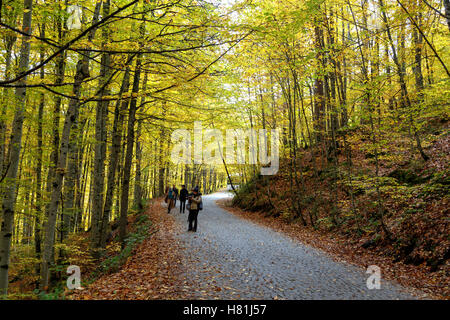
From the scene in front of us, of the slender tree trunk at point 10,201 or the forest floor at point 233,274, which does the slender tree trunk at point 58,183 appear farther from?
the forest floor at point 233,274

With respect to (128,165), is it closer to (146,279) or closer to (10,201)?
(10,201)

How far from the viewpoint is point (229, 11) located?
4754 mm

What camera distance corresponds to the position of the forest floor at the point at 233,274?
5008 millimetres

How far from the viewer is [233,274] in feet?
19.8

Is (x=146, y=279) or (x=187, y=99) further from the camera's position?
(x=187, y=99)

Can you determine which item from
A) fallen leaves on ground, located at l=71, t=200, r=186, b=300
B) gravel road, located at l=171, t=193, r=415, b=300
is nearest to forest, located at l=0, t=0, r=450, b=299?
fallen leaves on ground, located at l=71, t=200, r=186, b=300

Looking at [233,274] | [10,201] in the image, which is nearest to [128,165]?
[10,201]

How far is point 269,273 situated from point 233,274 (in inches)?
34.2

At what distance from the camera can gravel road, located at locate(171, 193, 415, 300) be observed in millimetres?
4996

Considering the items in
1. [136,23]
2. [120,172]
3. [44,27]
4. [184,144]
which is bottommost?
[120,172]

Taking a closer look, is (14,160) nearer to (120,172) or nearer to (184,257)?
(184,257)

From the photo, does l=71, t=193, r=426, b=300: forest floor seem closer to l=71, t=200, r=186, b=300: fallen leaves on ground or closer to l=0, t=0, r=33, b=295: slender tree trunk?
l=71, t=200, r=186, b=300: fallen leaves on ground
